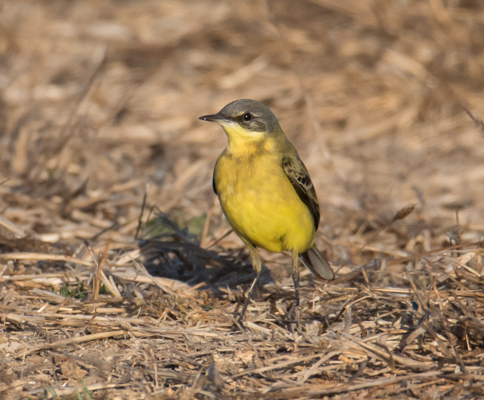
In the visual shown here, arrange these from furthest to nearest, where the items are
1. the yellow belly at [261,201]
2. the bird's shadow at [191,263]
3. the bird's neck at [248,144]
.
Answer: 1. the bird's shadow at [191,263]
2. the bird's neck at [248,144]
3. the yellow belly at [261,201]

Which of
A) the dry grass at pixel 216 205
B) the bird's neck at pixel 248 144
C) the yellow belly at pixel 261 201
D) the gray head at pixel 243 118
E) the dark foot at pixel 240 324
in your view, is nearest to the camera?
the dry grass at pixel 216 205

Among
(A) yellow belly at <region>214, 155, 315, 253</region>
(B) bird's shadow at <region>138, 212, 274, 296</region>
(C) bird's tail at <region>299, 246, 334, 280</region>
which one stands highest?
(A) yellow belly at <region>214, 155, 315, 253</region>

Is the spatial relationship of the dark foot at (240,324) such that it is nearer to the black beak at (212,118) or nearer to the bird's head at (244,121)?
the bird's head at (244,121)

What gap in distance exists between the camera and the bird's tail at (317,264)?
578 cm

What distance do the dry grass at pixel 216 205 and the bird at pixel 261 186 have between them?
0.52 metres

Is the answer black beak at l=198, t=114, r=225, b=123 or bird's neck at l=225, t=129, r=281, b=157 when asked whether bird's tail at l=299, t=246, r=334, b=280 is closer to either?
bird's neck at l=225, t=129, r=281, b=157

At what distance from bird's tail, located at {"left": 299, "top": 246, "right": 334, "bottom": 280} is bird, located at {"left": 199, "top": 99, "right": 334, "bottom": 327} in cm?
22

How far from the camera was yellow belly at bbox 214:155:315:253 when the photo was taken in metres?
5.05

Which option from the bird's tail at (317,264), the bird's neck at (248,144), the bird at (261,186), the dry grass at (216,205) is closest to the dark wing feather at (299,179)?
the bird at (261,186)

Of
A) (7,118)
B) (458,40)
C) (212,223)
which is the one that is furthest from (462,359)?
(458,40)

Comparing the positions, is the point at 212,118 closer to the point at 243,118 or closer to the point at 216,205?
the point at 243,118

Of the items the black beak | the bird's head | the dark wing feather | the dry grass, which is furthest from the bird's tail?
the black beak

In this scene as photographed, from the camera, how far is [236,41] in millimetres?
12281

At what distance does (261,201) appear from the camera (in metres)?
5.04
